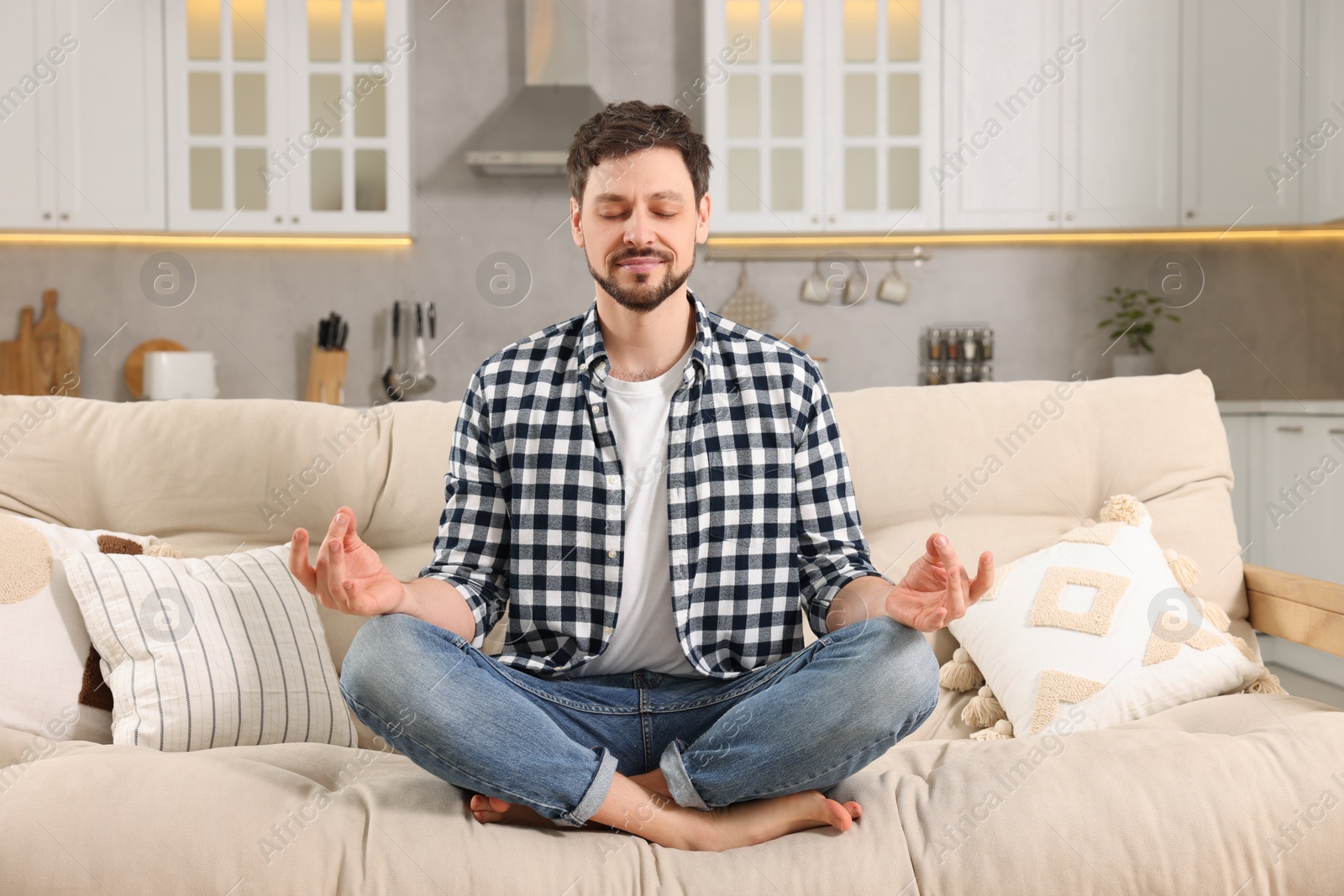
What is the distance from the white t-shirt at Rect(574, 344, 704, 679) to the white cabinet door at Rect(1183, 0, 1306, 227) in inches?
115

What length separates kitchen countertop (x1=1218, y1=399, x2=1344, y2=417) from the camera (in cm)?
291

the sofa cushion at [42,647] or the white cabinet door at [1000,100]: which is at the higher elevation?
the white cabinet door at [1000,100]

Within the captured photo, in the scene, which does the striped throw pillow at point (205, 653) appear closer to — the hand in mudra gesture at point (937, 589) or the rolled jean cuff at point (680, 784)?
the rolled jean cuff at point (680, 784)

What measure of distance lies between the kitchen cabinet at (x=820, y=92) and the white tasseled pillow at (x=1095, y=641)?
2.16 meters

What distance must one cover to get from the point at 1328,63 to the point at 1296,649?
2.02m

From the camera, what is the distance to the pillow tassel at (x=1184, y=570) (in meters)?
1.53

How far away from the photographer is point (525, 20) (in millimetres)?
3479

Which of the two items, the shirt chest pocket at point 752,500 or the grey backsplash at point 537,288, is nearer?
the shirt chest pocket at point 752,500

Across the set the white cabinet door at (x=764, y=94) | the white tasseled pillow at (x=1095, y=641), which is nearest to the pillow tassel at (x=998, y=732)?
the white tasseled pillow at (x=1095, y=641)

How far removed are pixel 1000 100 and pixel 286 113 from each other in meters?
2.55

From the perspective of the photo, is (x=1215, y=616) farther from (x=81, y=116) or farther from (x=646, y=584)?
(x=81, y=116)

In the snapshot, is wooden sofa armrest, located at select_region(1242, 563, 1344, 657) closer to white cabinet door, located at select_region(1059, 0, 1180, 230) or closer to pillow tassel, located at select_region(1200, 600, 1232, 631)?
pillow tassel, located at select_region(1200, 600, 1232, 631)

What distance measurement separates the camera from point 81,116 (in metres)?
3.25

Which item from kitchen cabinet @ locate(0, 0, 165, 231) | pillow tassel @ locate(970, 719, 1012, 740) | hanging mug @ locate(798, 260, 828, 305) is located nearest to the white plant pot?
hanging mug @ locate(798, 260, 828, 305)
